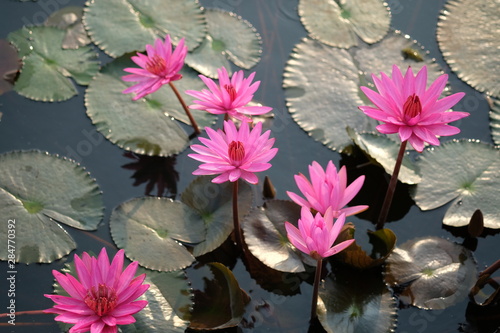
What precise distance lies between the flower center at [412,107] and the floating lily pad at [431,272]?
65 centimetres

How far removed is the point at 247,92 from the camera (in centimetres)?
264

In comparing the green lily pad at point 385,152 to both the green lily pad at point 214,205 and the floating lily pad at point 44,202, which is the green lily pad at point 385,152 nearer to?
the green lily pad at point 214,205

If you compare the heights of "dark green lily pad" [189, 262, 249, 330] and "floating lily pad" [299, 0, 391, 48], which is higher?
"floating lily pad" [299, 0, 391, 48]

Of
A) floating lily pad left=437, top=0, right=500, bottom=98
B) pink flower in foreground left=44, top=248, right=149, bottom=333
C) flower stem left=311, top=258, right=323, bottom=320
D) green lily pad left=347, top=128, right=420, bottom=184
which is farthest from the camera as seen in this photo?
floating lily pad left=437, top=0, right=500, bottom=98

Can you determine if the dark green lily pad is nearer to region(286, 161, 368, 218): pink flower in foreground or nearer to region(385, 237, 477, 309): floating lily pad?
region(286, 161, 368, 218): pink flower in foreground

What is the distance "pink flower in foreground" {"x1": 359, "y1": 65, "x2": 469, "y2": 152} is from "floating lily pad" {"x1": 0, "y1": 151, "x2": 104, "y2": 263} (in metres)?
1.28

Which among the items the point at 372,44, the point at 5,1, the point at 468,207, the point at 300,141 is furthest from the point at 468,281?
the point at 5,1

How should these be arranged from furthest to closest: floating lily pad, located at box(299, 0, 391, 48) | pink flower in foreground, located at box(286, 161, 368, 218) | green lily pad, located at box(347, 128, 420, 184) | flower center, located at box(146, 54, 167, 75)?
floating lily pad, located at box(299, 0, 391, 48)
green lily pad, located at box(347, 128, 420, 184)
flower center, located at box(146, 54, 167, 75)
pink flower in foreground, located at box(286, 161, 368, 218)

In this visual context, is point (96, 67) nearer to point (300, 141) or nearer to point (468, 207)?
point (300, 141)

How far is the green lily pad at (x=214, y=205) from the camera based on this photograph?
8.76 feet

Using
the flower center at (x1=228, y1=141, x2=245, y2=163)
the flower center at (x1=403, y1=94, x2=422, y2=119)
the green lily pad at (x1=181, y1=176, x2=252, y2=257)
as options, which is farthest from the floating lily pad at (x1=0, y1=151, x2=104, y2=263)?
the flower center at (x1=403, y1=94, x2=422, y2=119)

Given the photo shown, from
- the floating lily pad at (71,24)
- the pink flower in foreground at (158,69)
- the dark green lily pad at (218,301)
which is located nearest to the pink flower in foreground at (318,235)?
the dark green lily pad at (218,301)

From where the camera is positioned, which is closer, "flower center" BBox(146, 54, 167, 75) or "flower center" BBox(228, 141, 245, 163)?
"flower center" BBox(228, 141, 245, 163)

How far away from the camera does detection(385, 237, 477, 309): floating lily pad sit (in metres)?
2.57
